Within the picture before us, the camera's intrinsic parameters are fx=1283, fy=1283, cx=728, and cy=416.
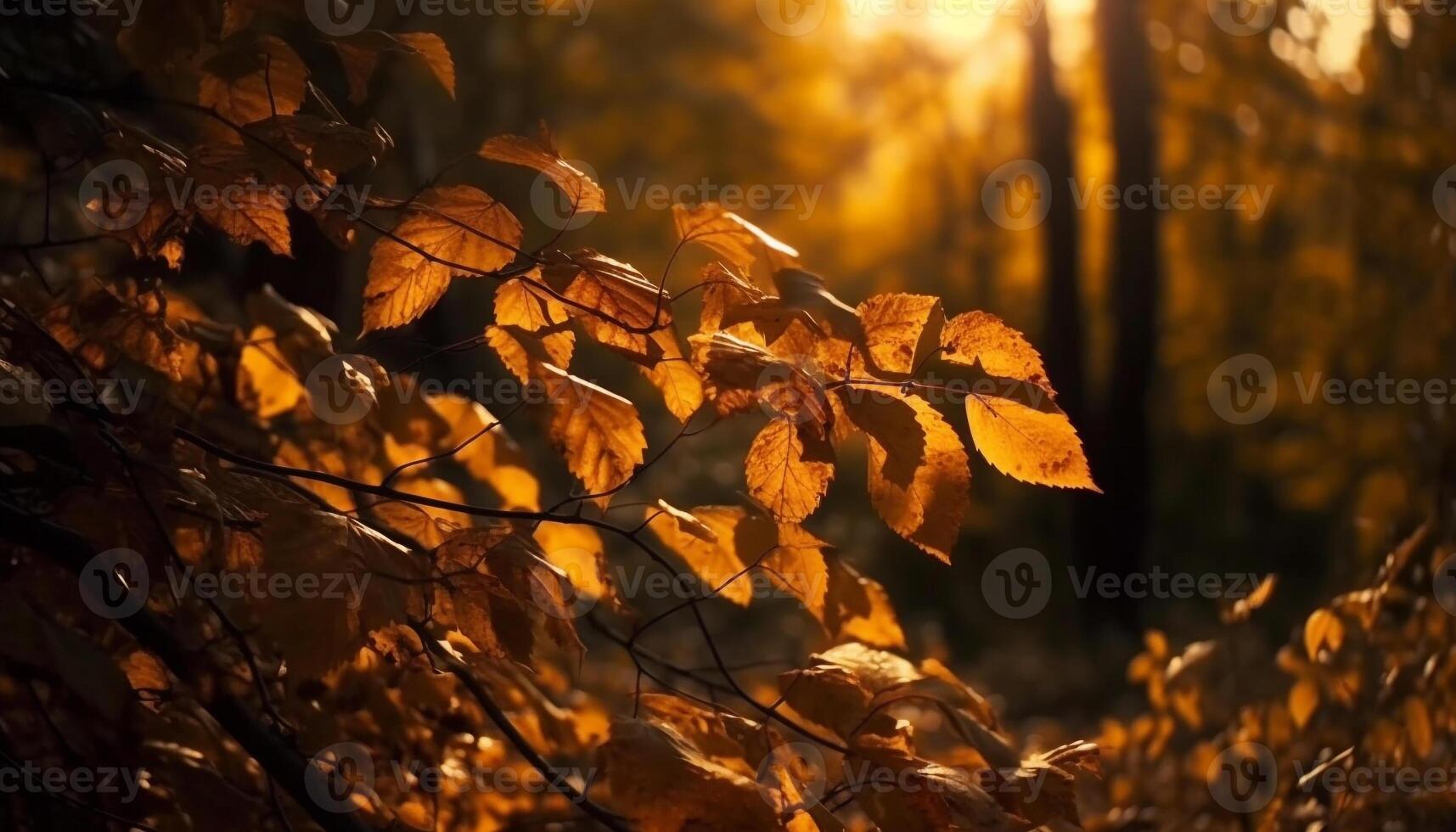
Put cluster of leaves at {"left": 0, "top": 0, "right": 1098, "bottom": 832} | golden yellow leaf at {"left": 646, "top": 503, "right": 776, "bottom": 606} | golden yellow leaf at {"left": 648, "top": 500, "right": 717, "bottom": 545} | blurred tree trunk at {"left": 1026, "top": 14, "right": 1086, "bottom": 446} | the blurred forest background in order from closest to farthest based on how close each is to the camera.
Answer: cluster of leaves at {"left": 0, "top": 0, "right": 1098, "bottom": 832} → golden yellow leaf at {"left": 648, "top": 500, "right": 717, "bottom": 545} → golden yellow leaf at {"left": 646, "top": 503, "right": 776, "bottom": 606} → the blurred forest background → blurred tree trunk at {"left": 1026, "top": 14, "right": 1086, "bottom": 446}

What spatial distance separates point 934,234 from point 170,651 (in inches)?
852

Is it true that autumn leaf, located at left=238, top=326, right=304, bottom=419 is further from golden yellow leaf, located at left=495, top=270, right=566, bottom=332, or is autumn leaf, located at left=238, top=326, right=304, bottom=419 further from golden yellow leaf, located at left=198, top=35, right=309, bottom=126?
golden yellow leaf, located at left=495, top=270, right=566, bottom=332

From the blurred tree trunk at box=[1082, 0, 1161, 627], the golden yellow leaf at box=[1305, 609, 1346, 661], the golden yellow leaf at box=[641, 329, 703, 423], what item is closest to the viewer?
the golden yellow leaf at box=[641, 329, 703, 423]

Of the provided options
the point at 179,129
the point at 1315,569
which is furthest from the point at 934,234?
the point at 179,129

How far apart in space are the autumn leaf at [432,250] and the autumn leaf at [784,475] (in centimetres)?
36

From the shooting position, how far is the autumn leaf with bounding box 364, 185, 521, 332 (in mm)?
1444

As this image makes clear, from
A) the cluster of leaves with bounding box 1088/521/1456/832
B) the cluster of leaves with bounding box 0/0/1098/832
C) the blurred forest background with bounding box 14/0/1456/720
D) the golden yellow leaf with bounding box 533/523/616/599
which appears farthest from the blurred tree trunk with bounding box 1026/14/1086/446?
the cluster of leaves with bounding box 0/0/1098/832

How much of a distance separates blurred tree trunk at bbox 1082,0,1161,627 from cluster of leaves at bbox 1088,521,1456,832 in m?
7.75

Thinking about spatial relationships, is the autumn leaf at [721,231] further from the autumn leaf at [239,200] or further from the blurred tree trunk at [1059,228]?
the blurred tree trunk at [1059,228]

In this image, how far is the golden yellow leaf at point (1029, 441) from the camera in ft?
4.40

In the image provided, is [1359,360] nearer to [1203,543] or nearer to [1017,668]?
[1017,668]

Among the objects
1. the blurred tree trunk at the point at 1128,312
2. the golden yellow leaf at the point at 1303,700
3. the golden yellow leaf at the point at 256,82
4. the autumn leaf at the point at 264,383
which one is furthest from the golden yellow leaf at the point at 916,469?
the blurred tree trunk at the point at 1128,312

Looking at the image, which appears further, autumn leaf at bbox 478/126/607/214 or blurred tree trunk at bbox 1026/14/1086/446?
blurred tree trunk at bbox 1026/14/1086/446

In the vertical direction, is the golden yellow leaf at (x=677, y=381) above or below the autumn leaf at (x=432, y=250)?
below
